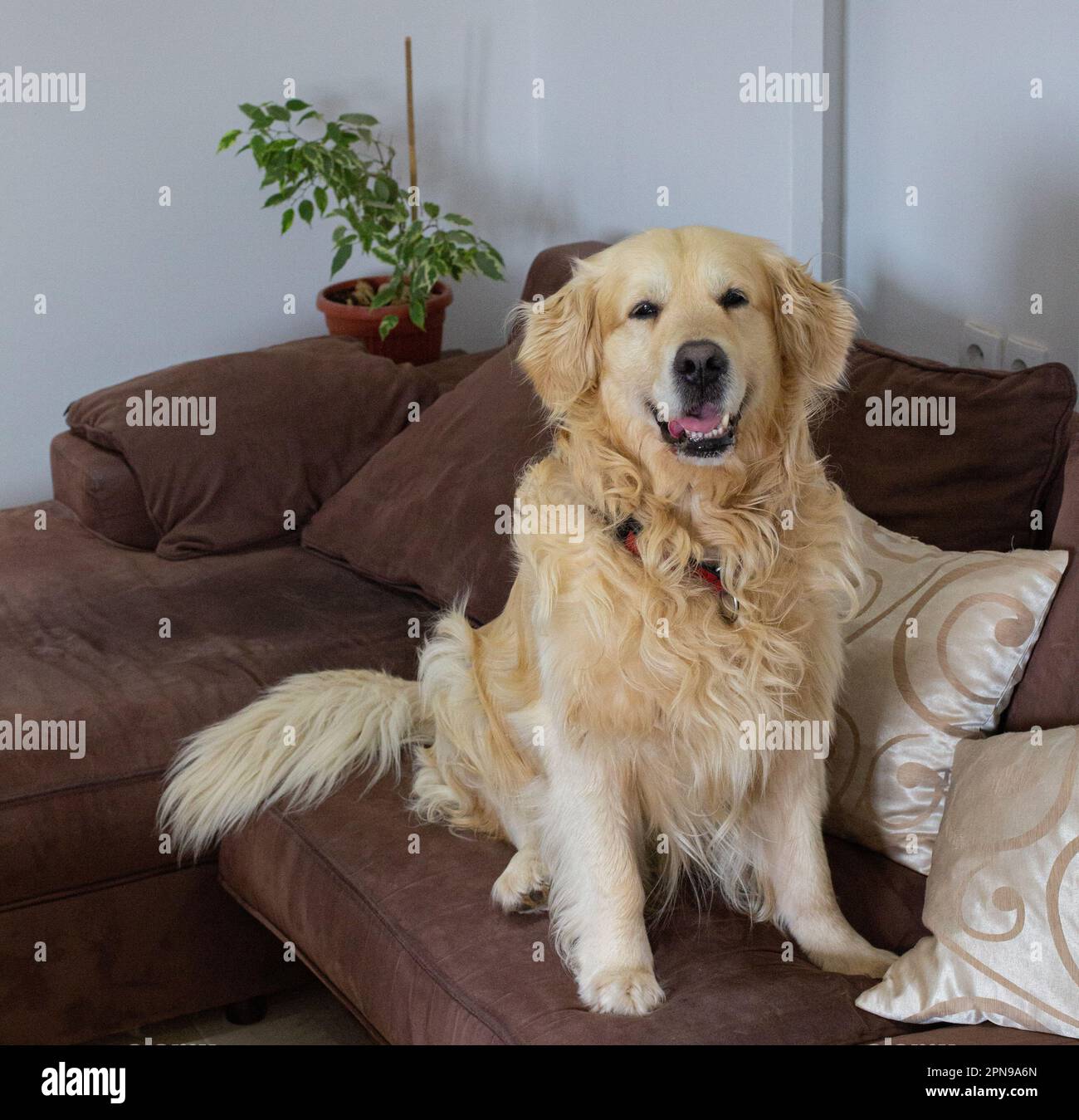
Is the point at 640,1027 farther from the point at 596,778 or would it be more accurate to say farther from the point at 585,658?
the point at 585,658

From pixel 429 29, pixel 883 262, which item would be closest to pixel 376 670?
pixel 883 262

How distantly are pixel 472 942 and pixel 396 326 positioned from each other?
6.76ft

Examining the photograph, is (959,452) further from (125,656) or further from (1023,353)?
(125,656)

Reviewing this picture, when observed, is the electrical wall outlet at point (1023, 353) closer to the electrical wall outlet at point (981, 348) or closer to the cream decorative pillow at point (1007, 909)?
the electrical wall outlet at point (981, 348)

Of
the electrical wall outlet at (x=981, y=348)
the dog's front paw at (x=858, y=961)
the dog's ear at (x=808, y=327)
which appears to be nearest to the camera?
the dog's front paw at (x=858, y=961)

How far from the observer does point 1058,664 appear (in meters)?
1.56

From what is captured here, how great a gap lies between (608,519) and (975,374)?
2.12 feet

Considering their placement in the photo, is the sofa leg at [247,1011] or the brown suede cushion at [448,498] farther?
the brown suede cushion at [448,498]

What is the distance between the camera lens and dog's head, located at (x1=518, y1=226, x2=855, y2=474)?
1.52 metres

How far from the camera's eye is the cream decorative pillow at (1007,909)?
4.18 ft

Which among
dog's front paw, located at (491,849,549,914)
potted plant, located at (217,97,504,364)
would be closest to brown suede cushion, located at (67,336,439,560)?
potted plant, located at (217,97,504,364)

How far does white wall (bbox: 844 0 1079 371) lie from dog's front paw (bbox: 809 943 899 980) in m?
1.04

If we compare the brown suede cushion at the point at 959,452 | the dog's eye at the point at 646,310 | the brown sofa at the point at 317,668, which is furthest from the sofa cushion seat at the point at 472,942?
the dog's eye at the point at 646,310

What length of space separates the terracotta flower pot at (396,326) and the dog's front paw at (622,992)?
210cm
